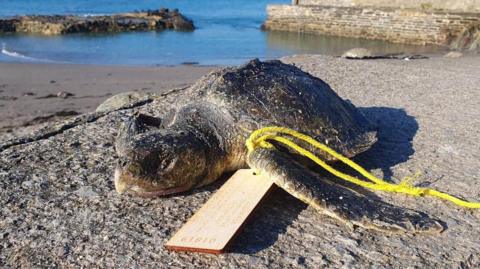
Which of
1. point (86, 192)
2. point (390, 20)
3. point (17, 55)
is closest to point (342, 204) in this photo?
A: point (86, 192)

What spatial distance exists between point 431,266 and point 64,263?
6.03ft

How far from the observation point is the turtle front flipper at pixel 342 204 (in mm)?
2654

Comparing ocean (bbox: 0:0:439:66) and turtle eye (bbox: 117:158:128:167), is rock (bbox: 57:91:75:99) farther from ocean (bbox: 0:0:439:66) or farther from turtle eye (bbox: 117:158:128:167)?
turtle eye (bbox: 117:158:128:167)

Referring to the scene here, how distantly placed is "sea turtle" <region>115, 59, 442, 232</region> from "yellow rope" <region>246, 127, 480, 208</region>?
0.08 metres

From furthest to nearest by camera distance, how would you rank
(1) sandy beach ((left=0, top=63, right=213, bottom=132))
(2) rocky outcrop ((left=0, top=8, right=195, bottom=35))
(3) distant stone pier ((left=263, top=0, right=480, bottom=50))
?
(2) rocky outcrop ((left=0, top=8, right=195, bottom=35)) → (3) distant stone pier ((left=263, top=0, right=480, bottom=50)) → (1) sandy beach ((left=0, top=63, right=213, bottom=132))

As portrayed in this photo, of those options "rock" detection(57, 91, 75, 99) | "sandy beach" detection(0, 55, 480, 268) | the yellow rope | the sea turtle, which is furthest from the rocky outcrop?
the yellow rope

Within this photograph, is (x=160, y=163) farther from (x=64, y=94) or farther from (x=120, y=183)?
(x=64, y=94)

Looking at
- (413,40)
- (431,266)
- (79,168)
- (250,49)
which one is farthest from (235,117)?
(413,40)

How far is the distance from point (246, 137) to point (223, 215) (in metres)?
0.69

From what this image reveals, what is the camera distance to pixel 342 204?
2.74m

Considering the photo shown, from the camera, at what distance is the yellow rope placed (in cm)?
312

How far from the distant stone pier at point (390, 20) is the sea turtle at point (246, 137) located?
15753 millimetres

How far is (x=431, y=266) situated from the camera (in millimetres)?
2432

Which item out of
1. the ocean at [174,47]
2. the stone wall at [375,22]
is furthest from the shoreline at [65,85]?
the stone wall at [375,22]
